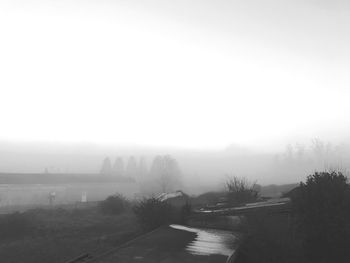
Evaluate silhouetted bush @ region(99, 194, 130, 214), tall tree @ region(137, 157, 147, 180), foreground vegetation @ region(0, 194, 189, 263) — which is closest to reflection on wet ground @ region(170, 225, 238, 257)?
foreground vegetation @ region(0, 194, 189, 263)

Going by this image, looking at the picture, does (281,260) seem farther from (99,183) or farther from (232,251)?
(99,183)

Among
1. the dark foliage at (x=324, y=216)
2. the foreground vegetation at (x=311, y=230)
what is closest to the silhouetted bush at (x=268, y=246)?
the foreground vegetation at (x=311, y=230)

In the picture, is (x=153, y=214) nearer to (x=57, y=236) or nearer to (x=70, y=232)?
(x=57, y=236)

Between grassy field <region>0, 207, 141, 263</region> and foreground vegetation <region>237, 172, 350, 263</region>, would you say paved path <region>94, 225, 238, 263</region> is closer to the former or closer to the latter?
foreground vegetation <region>237, 172, 350, 263</region>

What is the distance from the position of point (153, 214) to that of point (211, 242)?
4251 mm

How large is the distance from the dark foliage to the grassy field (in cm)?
692

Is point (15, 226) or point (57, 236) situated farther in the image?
point (15, 226)

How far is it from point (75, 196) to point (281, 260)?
47394mm

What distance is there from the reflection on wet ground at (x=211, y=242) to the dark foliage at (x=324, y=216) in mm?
2348

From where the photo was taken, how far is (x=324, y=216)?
10.3 m

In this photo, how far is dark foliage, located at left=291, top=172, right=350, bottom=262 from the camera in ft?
33.0

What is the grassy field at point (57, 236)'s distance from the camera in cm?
1317

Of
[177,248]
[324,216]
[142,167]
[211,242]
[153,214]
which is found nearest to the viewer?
[177,248]

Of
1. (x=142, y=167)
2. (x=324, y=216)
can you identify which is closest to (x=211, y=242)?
(x=324, y=216)
